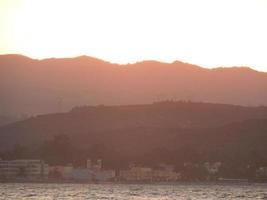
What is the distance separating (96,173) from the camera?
169 m

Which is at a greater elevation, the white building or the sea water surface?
the white building

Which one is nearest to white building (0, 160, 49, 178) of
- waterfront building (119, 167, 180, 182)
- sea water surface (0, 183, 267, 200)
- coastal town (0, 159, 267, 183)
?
coastal town (0, 159, 267, 183)

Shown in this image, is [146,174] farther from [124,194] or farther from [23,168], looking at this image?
[124,194]

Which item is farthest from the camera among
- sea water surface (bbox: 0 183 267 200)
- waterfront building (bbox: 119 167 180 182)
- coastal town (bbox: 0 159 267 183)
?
waterfront building (bbox: 119 167 180 182)

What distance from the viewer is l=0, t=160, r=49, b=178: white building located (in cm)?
17606

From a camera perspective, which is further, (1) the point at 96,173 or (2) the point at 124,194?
(1) the point at 96,173

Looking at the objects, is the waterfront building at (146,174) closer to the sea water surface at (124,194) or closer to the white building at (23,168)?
the white building at (23,168)

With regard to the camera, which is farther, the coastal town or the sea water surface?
the coastal town

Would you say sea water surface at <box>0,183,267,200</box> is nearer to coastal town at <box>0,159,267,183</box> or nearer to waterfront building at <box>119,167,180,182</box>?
coastal town at <box>0,159,267,183</box>

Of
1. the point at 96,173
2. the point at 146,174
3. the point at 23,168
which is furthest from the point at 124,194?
the point at 23,168

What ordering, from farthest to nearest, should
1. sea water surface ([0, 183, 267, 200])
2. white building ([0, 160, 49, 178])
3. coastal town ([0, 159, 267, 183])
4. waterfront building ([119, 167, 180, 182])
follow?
1. white building ([0, 160, 49, 178])
2. waterfront building ([119, 167, 180, 182])
3. coastal town ([0, 159, 267, 183])
4. sea water surface ([0, 183, 267, 200])

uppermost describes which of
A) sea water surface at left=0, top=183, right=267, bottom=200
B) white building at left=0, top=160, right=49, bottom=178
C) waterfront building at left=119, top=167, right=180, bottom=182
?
white building at left=0, top=160, right=49, bottom=178

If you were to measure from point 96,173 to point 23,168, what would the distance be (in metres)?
17.0

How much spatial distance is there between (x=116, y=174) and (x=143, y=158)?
9.28m
